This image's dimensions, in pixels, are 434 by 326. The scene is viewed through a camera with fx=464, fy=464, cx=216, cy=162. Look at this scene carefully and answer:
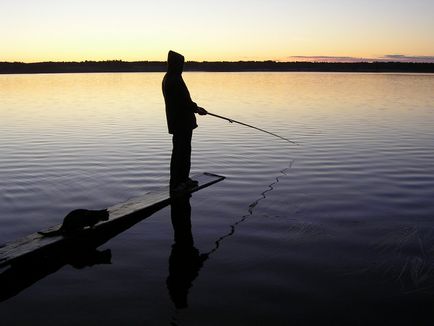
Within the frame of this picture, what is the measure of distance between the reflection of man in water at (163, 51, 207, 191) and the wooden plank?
439mm

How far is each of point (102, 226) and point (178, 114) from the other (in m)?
3.07

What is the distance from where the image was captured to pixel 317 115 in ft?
84.4

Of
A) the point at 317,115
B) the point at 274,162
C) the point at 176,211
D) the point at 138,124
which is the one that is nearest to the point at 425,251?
the point at 176,211

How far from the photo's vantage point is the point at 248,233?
22.7ft

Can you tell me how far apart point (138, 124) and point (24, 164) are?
→ 1032 cm

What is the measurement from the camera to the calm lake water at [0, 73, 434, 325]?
4660mm

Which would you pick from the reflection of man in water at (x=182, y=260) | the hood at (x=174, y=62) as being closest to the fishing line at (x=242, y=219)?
the reflection of man in water at (x=182, y=260)

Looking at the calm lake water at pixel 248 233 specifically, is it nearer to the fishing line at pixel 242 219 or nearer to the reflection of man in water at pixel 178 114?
the fishing line at pixel 242 219

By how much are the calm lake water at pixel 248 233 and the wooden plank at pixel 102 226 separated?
0.84ft

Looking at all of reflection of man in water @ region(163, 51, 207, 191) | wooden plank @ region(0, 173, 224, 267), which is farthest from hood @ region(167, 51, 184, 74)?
wooden plank @ region(0, 173, 224, 267)

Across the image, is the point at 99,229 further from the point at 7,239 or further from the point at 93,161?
the point at 93,161

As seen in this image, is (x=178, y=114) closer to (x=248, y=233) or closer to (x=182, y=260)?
(x=248, y=233)

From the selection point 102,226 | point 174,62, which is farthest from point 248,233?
point 174,62

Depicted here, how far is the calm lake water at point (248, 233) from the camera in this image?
4.66 meters
